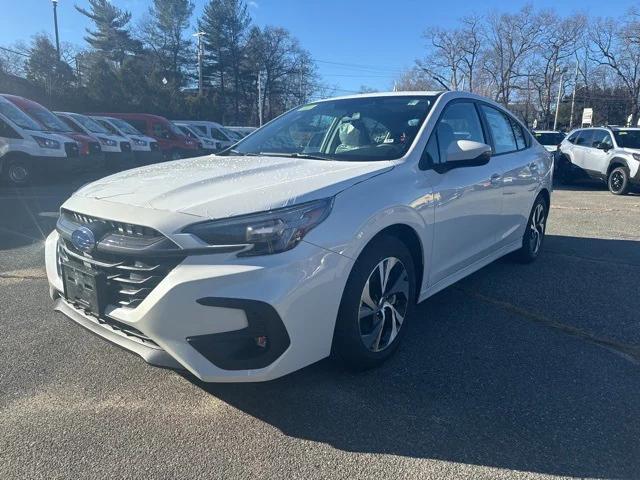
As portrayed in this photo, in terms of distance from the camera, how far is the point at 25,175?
11.8m

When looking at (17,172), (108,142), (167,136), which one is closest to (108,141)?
(108,142)

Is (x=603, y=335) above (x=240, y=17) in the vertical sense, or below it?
below

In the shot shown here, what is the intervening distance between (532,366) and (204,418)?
200 centimetres

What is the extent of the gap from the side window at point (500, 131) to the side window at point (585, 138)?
35.6 feet

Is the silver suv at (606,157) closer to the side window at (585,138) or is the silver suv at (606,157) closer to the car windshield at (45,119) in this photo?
the side window at (585,138)

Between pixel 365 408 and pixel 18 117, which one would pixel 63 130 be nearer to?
pixel 18 117

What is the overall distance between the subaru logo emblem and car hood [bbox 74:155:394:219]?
209mm

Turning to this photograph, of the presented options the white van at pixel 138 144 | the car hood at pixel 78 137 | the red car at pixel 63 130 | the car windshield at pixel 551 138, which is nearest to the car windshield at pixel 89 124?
the white van at pixel 138 144

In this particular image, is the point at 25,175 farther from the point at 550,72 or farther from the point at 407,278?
the point at 550,72

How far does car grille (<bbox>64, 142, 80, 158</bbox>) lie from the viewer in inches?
488

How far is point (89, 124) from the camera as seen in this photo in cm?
1694

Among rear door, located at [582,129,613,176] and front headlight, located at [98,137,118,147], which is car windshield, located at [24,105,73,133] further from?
rear door, located at [582,129,613,176]

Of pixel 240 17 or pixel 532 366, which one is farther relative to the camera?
pixel 240 17

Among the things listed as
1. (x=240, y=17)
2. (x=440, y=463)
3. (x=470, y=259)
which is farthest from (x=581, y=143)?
(x=240, y=17)
